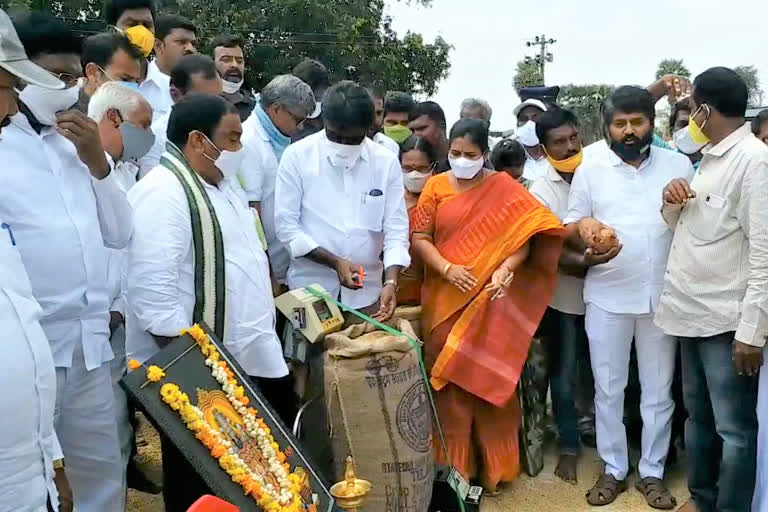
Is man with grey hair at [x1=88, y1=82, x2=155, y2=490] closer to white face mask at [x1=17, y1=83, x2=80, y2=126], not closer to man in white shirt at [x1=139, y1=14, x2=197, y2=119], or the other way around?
white face mask at [x1=17, y1=83, x2=80, y2=126]

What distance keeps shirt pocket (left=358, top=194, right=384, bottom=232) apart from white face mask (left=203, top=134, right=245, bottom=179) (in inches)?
34.0

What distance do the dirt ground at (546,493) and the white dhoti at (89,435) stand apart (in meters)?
1.07

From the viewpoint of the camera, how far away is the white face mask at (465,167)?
3.63 metres

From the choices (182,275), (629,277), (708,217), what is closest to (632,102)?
(708,217)

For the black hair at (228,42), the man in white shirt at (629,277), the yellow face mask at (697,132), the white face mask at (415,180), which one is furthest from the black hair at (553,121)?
the black hair at (228,42)

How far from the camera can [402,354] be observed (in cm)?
305

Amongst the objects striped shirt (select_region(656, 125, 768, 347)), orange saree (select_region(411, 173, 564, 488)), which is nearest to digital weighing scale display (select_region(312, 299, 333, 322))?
orange saree (select_region(411, 173, 564, 488))

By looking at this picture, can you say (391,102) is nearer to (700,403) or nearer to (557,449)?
(557,449)

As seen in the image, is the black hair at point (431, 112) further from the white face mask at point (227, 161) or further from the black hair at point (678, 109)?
the white face mask at point (227, 161)

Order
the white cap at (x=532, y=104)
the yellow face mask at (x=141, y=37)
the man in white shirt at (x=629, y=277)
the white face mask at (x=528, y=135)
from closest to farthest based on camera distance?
Result: the man in white shirt at (x=629, y=277) → the yellow face mask at (x=141, y=37) → the white face mask at (x=528, y=135) → the white cap at (x=532, y=104)

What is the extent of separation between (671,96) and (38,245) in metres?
3.67

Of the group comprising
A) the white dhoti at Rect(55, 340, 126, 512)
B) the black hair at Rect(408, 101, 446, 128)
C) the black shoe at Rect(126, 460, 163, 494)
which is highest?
the black hair at Rect(408, 101, 446, 128)

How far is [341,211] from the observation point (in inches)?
137

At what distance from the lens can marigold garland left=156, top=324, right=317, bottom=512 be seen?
82.6 inches
